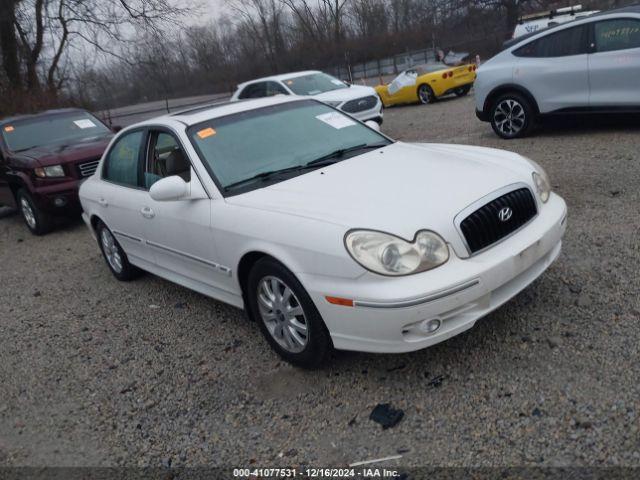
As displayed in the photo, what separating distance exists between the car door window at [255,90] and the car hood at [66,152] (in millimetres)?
4821

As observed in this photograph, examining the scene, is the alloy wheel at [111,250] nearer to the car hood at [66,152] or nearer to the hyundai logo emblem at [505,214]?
the car hood at [66,152]

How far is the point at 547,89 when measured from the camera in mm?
8133

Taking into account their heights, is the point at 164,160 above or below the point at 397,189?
above

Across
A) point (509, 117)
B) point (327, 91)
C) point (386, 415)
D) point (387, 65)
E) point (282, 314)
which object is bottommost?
point (386, 415)

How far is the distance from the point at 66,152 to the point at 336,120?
5.27 metres

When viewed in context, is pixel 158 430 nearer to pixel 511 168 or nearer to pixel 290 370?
pixel 290 370

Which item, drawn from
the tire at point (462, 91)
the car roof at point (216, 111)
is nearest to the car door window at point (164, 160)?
the car roof at point (216, 111)

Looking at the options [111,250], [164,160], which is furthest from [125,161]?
[111,250]

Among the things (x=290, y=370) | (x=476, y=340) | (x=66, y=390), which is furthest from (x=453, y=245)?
(x=66, y=390)

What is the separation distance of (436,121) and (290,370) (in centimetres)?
1039

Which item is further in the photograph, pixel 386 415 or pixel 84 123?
pixel 84 123

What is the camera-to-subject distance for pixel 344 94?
1203 cm

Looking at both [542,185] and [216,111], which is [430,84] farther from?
[542,185]

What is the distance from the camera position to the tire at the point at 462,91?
1705 cm
